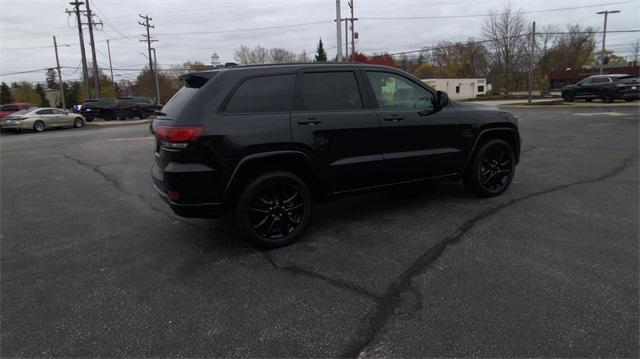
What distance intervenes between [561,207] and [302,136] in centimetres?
353

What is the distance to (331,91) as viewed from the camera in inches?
173

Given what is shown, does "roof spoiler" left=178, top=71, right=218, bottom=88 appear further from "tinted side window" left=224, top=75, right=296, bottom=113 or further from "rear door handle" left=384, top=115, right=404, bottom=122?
"rear door handle" left=384, top=115, right=404, bottom=122

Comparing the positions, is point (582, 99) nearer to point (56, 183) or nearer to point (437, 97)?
point (437, 97)

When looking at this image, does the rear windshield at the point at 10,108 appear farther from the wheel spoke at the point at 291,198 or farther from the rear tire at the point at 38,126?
the wheel spoke at the point at 291,198

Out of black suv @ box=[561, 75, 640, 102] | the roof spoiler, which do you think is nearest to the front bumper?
the roof spoiler

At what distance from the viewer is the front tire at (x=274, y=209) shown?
13.0 feet

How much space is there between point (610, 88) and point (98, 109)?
113 ft

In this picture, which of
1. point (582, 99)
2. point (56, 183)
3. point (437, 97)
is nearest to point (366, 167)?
point (437, 97)

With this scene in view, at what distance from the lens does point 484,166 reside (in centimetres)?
563

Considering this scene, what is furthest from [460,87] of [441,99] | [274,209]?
[274,209]

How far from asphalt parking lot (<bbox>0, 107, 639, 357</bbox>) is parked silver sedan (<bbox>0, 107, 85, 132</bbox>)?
67.8ft

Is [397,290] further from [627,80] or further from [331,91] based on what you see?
[627,80]

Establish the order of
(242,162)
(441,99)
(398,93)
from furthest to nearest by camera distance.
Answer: (441,99)
(398,93)
(242,162)

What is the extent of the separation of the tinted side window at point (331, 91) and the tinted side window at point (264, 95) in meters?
0.18
